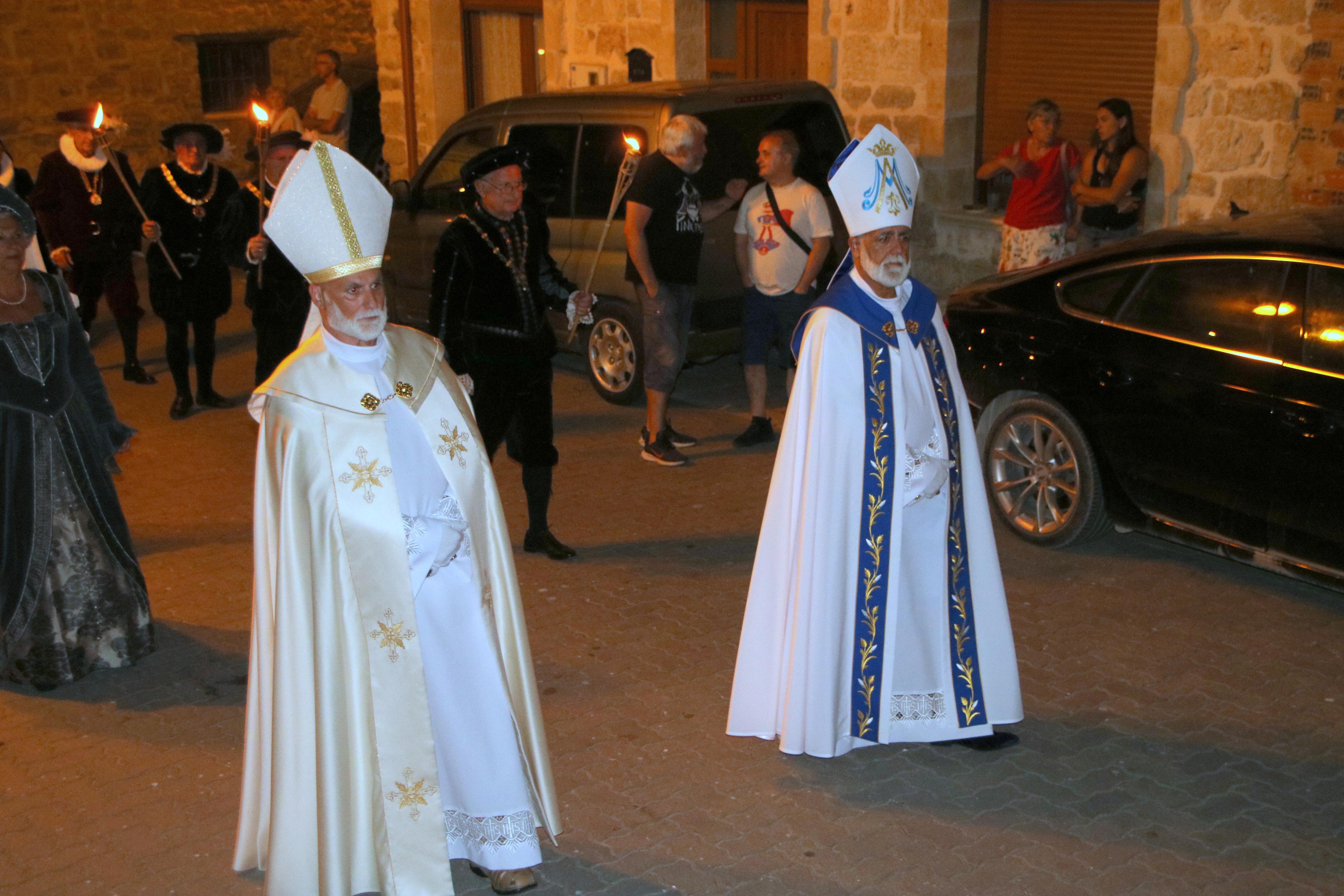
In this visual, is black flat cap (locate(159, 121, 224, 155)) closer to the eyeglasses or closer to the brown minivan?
the brown minivan

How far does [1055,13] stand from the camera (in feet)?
36.2

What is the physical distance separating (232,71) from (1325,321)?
744 inches

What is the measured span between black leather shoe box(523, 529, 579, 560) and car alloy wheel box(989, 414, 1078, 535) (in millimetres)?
2257

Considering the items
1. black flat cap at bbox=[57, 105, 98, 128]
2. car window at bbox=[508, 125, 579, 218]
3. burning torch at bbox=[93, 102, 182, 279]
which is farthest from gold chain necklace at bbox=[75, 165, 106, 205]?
car window at bbox=[508, 125, 579, 218]

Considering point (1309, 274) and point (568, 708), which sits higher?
point (1309, 274)

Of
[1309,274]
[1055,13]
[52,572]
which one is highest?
[1055,13]

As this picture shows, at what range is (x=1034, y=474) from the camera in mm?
7270

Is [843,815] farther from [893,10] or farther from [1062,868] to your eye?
[893,10]

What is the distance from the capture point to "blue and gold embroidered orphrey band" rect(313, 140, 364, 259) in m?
3.83

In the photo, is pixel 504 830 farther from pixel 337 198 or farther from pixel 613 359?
pixel 613 359

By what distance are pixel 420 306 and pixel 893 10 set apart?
454 centimetres

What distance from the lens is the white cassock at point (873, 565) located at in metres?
4.88

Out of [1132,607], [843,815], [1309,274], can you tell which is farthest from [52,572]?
[1309,274]

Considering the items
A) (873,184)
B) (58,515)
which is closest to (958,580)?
(873,184)
